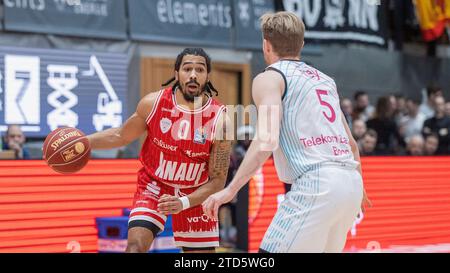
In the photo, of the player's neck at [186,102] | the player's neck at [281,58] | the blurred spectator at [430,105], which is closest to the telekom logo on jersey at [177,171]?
the player's neck at [186,102]

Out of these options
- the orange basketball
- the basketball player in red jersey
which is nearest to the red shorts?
the basketball player in red jersey

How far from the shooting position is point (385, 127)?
13.8 meters

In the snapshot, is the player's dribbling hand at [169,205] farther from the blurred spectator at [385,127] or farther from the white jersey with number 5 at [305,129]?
the blurred spectator at [385,127]

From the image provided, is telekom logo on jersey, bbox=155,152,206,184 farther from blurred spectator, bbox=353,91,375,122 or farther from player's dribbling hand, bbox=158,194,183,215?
blurred spectator, bbox=353,91,375,122

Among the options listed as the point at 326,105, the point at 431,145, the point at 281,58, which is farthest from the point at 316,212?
the point at 431,145

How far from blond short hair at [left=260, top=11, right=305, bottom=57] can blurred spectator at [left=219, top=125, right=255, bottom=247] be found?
6.38m

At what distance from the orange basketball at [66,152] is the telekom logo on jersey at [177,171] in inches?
24.3

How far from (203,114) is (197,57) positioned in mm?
463

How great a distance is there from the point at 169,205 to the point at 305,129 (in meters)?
A: 1.76

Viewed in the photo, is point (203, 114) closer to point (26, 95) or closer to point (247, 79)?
point (26, 95)

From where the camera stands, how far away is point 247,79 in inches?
588

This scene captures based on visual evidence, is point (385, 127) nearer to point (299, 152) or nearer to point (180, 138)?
point (180, 138)

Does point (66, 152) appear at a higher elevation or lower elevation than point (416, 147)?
higher

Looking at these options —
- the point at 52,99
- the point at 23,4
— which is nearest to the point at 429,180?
the point at 52,99
